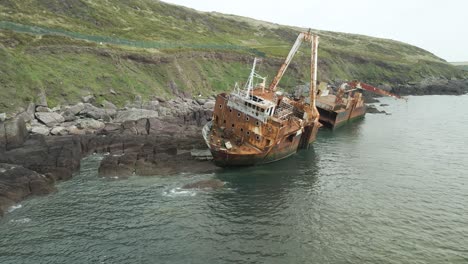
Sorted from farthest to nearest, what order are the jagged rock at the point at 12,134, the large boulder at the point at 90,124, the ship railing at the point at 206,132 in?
the large boulder at the point at 90,124
the ship railing at the point at 206,132
the jagged rock at the point at 12,134

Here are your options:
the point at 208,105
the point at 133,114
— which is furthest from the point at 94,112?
the point at 208,105

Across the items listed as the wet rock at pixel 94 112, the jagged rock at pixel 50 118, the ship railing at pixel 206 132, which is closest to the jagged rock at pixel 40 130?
the jagged rock at pixel 50 118

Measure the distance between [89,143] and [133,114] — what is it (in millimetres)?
12886

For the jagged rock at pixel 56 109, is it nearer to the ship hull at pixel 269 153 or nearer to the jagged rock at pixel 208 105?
the ship hull at pixel 269 153

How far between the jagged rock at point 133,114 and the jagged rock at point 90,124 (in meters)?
4.10

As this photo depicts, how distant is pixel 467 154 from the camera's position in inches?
2552

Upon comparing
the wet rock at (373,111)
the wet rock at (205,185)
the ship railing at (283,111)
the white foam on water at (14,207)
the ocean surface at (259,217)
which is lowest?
the ocean surface at (259,217)

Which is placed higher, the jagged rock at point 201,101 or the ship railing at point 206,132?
the jagged rock at point 201,101

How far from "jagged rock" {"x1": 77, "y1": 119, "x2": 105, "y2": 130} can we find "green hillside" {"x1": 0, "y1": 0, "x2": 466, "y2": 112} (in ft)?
25.3

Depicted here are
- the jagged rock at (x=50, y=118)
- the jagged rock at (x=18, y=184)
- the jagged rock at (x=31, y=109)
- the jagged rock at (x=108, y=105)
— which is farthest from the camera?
the jagged rock at (x=108, y=105)

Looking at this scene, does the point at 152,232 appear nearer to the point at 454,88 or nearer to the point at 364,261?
the point at 364,261

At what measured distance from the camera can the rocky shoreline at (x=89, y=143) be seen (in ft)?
137

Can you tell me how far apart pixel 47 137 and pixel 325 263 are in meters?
42.0

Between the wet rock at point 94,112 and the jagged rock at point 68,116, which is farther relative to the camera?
the wet rock at point 94,112
